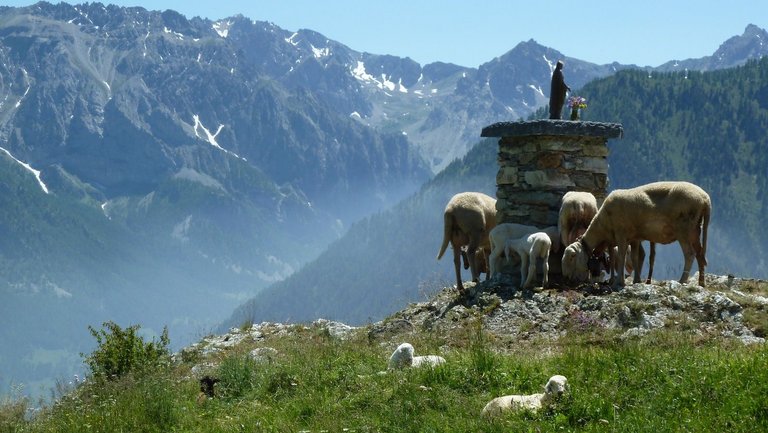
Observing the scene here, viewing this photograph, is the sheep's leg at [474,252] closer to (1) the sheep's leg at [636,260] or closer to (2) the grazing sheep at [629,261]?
(2) the grazing sheep at [629,261]

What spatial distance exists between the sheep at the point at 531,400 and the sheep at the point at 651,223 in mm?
7814

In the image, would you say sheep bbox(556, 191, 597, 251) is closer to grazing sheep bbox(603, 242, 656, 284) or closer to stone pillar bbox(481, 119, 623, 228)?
stone pillar bbox(481, 119, 623, 228)

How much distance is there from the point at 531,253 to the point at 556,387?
318 inches

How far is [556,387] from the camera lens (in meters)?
8.68

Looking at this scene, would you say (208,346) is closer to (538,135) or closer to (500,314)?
(500,314)

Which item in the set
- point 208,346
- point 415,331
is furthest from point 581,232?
point 208,346

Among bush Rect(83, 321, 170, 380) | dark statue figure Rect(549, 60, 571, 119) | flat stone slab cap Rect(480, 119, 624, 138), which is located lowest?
bush Rect(83, 321, 170, 380)

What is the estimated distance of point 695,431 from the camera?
770cm

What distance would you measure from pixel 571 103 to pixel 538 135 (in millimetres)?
1862

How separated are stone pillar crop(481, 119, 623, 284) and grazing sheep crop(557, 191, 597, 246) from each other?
25.2 inches

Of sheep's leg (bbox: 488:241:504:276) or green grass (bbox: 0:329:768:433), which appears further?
sheep's leg (bbox: 488:241:504:276)

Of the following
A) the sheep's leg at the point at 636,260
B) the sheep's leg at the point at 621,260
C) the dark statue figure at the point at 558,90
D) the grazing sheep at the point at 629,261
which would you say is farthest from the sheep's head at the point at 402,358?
the dark statue figure at the point at 558,90

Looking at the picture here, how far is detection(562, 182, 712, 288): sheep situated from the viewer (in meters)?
15.9

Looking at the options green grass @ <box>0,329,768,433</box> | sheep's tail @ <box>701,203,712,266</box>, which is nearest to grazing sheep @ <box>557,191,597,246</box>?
sheep's tail @ <box>701,203,712,266</box>
